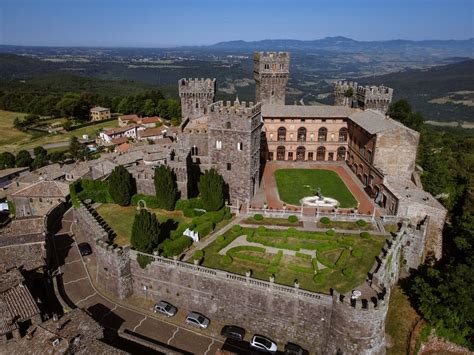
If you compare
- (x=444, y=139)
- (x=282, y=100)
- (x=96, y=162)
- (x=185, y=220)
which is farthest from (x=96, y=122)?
(x=444, y=139)

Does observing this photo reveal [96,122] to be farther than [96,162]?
Yes

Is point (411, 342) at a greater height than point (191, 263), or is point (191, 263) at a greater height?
point (191, 263)

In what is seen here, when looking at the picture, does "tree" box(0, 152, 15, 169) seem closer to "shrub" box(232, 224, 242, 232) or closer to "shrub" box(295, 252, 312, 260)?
"shrub" box(232, 224, 242, 232)

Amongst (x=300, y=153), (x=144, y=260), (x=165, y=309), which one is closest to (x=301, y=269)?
(x=165, y=309)

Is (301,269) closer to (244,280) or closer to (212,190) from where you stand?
(244,280)

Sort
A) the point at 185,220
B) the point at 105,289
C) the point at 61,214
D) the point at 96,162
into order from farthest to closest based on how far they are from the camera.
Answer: the point at 96,162 < the point at 61,214 < the point at 185,220 < the point at 105,289

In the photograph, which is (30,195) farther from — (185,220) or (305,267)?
(305,267)

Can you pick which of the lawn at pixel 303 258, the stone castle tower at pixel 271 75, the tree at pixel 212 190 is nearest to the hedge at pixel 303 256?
the lawn at pixel 303 258

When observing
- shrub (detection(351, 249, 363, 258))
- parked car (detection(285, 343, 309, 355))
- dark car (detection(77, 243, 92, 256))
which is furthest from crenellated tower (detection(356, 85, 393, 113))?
dark car (detection(77, 243, 92, 256))
